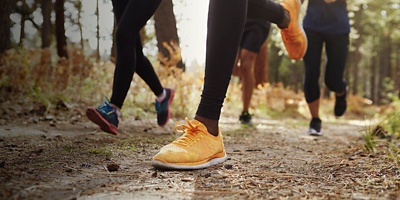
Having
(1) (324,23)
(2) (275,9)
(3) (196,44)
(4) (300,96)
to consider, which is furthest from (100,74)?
(4) (300,96)

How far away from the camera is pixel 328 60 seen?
4.91 meters

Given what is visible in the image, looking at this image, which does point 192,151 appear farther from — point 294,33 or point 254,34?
point 254,34

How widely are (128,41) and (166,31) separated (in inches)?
79.4

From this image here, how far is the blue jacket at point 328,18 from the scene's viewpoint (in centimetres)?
464

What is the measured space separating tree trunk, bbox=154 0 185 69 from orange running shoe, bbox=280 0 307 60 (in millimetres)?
1062

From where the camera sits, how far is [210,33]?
6.64ft

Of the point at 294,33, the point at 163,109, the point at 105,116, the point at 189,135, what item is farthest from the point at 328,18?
the point at 189,135

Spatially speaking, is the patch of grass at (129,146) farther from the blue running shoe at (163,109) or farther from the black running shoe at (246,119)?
the black running shoe at (246,119)

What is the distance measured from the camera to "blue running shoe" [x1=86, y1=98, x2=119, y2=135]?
2.81 meters

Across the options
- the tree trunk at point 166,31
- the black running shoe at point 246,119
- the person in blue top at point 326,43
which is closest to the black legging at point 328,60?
the person in blue top at point 326,43

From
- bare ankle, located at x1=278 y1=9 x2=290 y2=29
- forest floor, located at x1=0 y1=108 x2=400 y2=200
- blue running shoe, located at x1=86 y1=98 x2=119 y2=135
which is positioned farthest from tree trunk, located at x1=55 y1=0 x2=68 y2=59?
bare ankle, located at x1=278 y1=9 x2=290 y2=29

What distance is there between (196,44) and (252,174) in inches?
92.8

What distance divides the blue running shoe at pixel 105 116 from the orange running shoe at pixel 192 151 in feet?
3.09

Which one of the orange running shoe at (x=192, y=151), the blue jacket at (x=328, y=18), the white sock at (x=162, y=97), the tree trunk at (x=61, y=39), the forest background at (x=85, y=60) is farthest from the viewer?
the tree trunk at (x=61, y=39)
